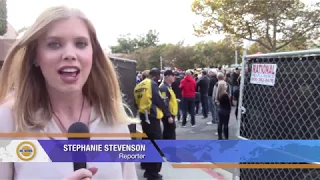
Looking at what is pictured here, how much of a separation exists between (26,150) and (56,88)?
10.7 inches

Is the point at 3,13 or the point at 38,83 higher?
the point at 3,13

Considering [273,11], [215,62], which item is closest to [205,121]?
[273,11]

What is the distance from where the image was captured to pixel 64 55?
3.84 ft

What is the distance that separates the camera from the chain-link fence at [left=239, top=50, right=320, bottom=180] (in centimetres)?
212

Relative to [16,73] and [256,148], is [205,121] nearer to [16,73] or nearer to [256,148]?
[256,148]

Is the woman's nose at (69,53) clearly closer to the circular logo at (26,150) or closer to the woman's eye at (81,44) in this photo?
the woman's eye at (81,44)

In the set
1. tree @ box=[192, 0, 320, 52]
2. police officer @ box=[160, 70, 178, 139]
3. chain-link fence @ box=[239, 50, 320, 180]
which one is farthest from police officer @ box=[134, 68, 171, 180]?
tree @ box=[192, 0, 320, 52]

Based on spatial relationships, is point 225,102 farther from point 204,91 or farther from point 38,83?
point 38,83

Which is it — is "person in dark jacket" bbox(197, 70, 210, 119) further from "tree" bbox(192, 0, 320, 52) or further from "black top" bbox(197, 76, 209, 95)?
"tree" bbox(192, 0, 320, 52)

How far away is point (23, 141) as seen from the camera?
50.5 inches

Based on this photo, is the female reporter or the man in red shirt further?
the man in red shirt

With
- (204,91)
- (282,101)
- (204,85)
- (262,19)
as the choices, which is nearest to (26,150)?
(282,101)

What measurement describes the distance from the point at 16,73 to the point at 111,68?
0.40 m

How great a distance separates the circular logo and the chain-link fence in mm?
1698
